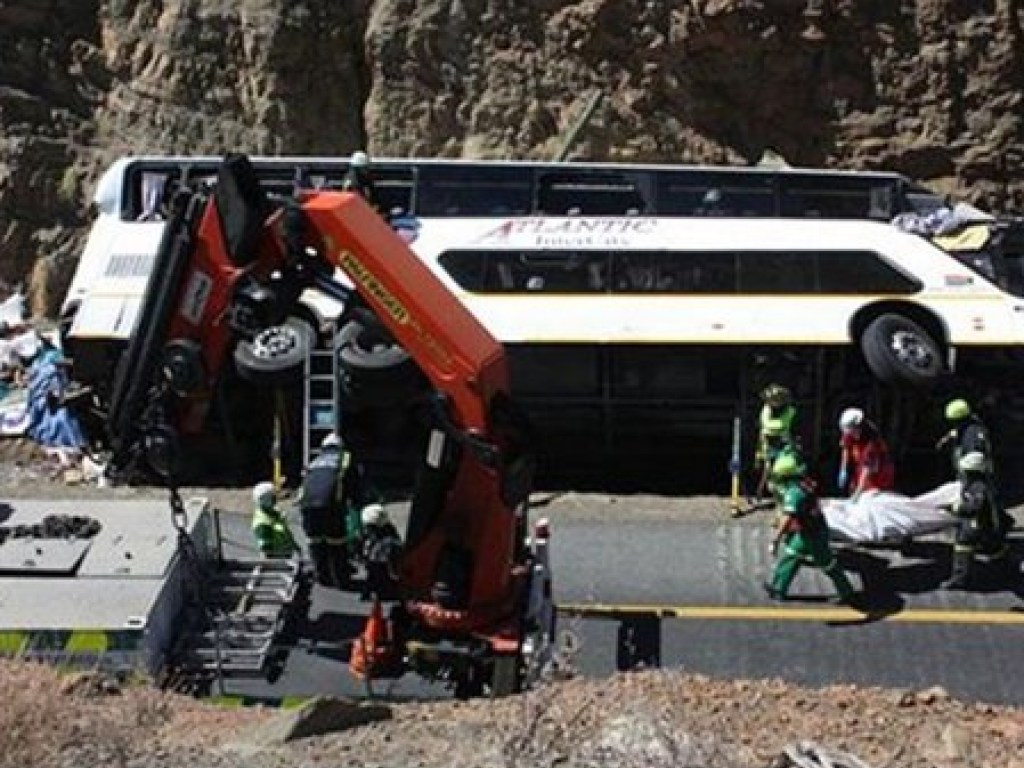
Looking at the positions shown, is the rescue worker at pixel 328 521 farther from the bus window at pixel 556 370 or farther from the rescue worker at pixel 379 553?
the bus window at pixel 556 370

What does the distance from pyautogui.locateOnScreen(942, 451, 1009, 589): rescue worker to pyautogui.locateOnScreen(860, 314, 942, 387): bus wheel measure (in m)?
2.28

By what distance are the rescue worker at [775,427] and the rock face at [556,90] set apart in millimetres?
8195

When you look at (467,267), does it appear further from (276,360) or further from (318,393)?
(318,393)

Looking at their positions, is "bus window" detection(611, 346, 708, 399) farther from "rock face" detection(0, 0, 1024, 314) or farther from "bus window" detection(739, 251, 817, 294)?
"rock face" detection(0, 0, 1024, 314)

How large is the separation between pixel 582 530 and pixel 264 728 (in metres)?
7.10

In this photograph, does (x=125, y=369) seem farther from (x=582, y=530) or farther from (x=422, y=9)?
(x=422, y=9)

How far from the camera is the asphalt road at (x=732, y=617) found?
39.4 feet

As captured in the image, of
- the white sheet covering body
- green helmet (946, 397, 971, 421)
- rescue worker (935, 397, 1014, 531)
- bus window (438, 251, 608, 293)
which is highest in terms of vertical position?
bus window (438, 251, 608, 293)

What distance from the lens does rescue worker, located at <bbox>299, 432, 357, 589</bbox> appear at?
11.2 meters

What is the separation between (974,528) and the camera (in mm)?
14492

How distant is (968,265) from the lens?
1762 centimetres

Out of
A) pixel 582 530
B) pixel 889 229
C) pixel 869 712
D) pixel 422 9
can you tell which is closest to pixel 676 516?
pixel 582 530

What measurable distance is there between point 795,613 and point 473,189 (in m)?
6.22

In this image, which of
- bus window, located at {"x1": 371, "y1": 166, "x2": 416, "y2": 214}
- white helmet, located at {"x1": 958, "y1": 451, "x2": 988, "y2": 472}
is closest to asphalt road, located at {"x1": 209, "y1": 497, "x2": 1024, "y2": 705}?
white helmet, located at {"x1": 958, "y1": 451, "x2": 988, "y2": 472}
